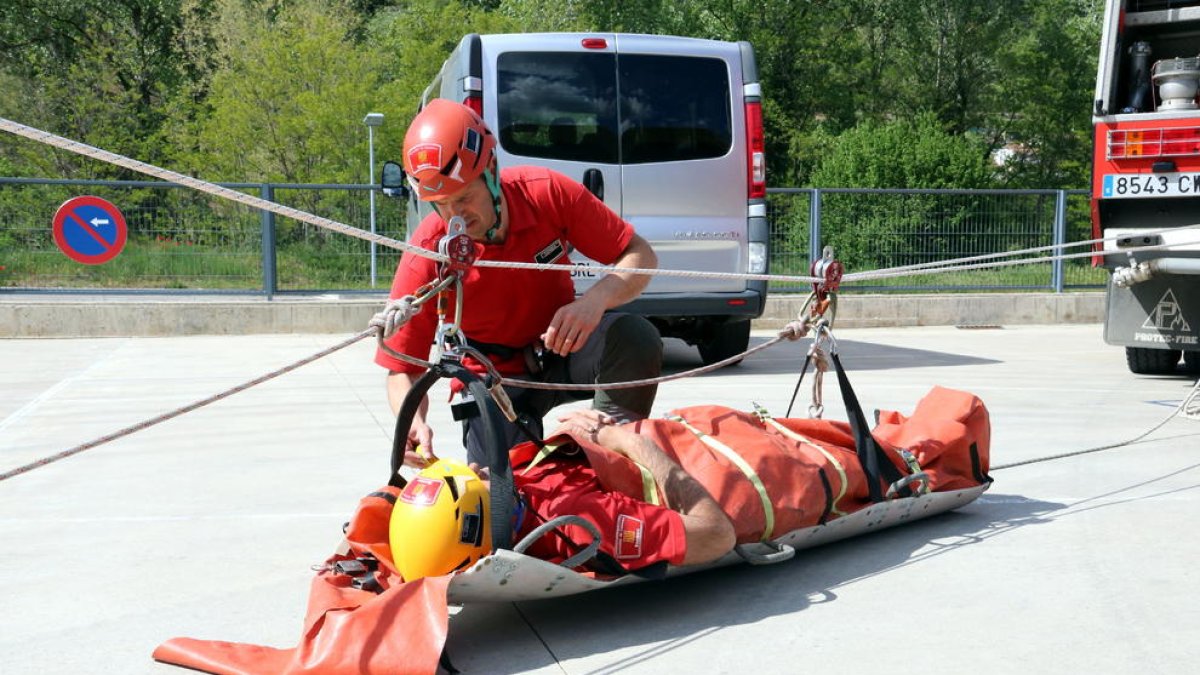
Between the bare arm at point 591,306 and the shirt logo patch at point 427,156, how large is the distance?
0.68 meters

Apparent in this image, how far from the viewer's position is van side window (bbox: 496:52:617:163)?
9.08 m

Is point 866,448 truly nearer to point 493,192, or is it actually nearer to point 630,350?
point 630,350

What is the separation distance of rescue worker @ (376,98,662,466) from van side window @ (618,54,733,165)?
4.90 metres

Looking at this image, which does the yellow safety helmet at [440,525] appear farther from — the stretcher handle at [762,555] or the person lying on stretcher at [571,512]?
the stretcher handle at [762,555]

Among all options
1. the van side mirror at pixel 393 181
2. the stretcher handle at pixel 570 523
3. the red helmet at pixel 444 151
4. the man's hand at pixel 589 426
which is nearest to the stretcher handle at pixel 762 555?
the man's hand at pixel 589 426

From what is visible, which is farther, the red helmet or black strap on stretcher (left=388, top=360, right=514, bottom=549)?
the red helmet

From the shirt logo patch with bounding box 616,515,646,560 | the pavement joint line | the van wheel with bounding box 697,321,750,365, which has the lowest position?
the pavement joint line

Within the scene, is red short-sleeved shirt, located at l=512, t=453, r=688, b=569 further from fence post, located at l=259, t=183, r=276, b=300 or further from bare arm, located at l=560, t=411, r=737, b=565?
fence post, located at l=259, t=183, r=276, b=300

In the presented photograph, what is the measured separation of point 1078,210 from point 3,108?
24.5 metres

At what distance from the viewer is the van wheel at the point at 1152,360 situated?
9273mm

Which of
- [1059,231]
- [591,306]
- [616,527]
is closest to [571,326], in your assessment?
[591,306]

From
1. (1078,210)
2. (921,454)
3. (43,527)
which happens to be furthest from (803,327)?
(1078,210)

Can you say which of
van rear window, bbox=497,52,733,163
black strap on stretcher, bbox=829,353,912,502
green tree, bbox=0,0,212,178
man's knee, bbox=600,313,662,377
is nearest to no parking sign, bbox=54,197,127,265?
van rear window, bbox=497,52,733,163

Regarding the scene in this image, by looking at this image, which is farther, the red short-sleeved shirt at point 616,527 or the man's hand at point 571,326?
the man's hand at point 571,326
